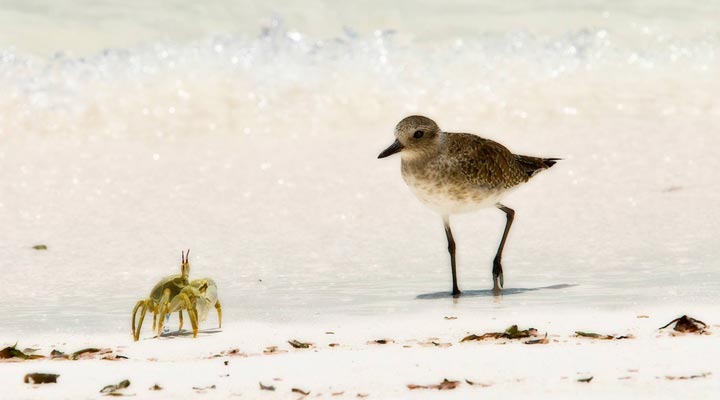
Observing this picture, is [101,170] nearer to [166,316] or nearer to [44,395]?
[166,316]

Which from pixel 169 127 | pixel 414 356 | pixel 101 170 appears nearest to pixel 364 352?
pixel 414 356

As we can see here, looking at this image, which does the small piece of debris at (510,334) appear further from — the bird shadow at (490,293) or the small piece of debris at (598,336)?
the bird shadow at (490,293)

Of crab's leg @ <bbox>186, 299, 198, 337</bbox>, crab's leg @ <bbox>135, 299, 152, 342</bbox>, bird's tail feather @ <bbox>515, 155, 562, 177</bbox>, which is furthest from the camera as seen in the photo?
bird's tail feather @ <bbox>515, 155, 562, 177</bbox>

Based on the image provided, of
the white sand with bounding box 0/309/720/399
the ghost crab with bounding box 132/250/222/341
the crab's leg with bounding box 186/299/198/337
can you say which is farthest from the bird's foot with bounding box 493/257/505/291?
the crab's leg with bounding box 186/299/198/337

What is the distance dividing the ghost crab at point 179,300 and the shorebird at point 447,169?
6.79 feet

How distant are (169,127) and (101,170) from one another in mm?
2268

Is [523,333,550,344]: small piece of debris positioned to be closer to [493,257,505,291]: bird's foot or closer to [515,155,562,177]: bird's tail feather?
[493,257,505,291]: bird's foot

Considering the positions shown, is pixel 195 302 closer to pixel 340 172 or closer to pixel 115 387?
pixel 115 387

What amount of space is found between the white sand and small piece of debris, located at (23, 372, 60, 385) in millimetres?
50

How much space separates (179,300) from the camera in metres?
8.20

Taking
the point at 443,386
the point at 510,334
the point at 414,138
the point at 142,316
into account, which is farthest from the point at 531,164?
the point at 443,386

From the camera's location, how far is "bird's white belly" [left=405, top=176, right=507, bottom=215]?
9.84m

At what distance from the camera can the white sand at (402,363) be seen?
6066mm

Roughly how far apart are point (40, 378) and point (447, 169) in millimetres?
4200
